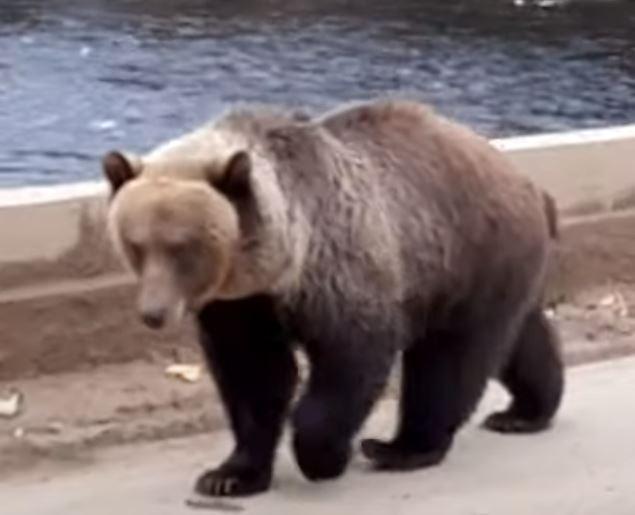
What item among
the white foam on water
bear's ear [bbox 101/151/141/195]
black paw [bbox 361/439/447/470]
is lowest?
black paw [bbox 361/439/447/470]

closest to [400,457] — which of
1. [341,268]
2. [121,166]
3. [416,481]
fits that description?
[416,481]

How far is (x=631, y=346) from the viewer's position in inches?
310

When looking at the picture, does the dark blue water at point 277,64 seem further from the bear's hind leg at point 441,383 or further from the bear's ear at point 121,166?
the bear's ear at point 121,166

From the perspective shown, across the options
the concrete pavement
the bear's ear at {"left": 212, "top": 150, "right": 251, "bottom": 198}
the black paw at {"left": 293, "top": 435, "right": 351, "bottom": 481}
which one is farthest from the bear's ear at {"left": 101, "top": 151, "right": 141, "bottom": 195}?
the concrete pavement

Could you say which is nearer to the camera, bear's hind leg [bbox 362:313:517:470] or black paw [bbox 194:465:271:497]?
black paw [bbox 194:465:271:497]

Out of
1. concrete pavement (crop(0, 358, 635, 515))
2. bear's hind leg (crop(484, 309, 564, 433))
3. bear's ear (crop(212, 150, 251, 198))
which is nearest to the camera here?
bear's ear (crop(212, 150, 251, 198))

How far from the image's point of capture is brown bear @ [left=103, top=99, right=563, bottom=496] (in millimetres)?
5496

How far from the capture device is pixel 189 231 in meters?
5.41

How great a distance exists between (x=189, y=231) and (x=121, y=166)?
284 mm

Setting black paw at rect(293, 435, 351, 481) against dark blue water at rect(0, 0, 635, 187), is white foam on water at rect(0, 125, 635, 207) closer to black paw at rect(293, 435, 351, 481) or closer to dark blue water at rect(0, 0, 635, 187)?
black paw at rect(293, 435, 351, 481)

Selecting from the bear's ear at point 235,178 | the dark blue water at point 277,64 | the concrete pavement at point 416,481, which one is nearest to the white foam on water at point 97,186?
the concrete pavement at point 416,481

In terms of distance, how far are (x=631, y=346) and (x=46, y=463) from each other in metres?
2.34

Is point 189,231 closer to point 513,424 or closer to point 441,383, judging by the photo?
point 441,383

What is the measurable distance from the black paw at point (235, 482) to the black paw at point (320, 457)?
0.39 feet
